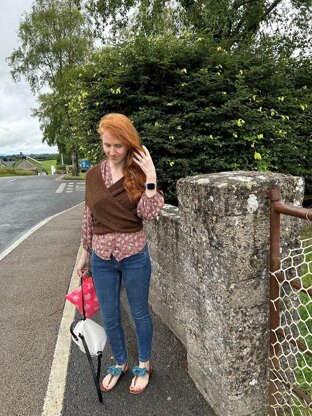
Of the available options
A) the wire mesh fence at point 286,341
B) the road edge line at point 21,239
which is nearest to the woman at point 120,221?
the wire mesh fence at point 286,341

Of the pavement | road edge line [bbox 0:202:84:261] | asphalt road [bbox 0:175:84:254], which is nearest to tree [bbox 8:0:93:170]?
asphalt road [bbox 0:175:84:254]

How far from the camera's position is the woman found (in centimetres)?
222

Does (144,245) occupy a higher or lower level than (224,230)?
lower

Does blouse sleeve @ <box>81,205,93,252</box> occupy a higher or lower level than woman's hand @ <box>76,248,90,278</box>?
higher

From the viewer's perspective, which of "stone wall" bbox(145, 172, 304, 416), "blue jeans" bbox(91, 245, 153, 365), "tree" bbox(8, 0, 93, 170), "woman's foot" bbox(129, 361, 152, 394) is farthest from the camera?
"tree" bbox(8, 0, 93, 170)

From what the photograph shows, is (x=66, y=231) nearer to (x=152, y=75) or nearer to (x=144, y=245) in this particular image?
(x=152, y=75)

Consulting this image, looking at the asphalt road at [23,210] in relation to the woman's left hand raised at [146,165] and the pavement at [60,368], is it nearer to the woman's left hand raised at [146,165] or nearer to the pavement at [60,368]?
the pavement at [60,368]

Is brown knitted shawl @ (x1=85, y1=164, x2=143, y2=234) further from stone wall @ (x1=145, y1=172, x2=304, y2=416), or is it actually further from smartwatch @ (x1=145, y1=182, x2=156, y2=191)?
stone wall @ (x1=145, y1=172, x2=304, y2=416)

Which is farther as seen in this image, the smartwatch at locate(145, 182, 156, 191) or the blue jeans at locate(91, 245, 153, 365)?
the blue jeans at locate(91, 245, 153, 365)

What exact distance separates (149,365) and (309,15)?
383 inches

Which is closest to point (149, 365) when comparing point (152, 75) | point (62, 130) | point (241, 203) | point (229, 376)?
point (229, 376)

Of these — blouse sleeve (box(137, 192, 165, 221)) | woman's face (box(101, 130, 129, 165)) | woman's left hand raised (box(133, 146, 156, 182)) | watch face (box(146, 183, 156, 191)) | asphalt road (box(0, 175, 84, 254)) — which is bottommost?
asphalt road (box(0, 175, 84, 254))

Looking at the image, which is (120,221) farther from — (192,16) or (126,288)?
(192,16)

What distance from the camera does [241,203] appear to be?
1.84 metres
